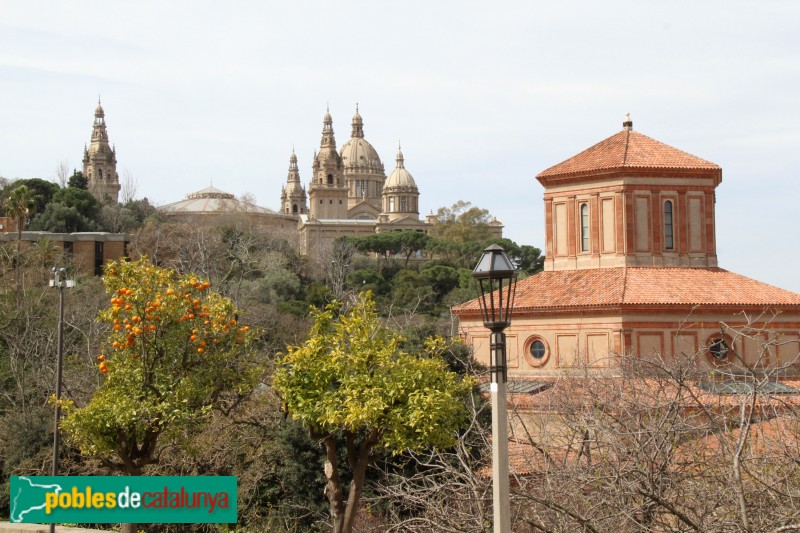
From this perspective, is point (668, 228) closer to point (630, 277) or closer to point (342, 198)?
point (630, 277)

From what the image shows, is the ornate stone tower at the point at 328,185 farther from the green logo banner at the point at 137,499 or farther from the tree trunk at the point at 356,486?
the green logo banner at the point at 137,499

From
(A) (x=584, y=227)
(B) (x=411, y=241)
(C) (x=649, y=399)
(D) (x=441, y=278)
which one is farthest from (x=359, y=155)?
(C) (x=649, y=399)

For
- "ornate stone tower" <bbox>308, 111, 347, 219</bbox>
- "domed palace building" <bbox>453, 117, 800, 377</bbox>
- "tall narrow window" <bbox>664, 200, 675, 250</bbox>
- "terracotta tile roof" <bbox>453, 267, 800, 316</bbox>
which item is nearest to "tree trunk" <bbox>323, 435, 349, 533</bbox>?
"domed palace building" <bbox>453, 117, 800, 377</bbox>

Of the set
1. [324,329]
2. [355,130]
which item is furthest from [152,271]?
[355,130]

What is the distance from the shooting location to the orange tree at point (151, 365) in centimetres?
2056

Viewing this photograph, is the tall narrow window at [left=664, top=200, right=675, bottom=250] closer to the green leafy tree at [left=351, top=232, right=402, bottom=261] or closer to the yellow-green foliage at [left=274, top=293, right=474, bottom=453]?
the yellow-green foliage at [left=274, top=293, right=474, bottom=453]

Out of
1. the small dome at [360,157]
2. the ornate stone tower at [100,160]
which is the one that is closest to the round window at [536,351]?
the ornate stone tower at [100,160]

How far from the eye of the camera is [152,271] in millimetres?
21156

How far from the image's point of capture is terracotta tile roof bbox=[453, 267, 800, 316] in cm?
3194

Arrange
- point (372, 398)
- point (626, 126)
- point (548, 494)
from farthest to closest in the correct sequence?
1. point (626, 126)
2. point (372, 398)
3. point (548, 494)

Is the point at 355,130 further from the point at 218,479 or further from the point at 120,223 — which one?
the point at 218,479

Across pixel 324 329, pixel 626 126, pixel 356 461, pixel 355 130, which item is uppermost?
pixel 355 130

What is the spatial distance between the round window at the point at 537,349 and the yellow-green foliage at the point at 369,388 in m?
12.3

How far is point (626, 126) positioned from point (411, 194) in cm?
13794
